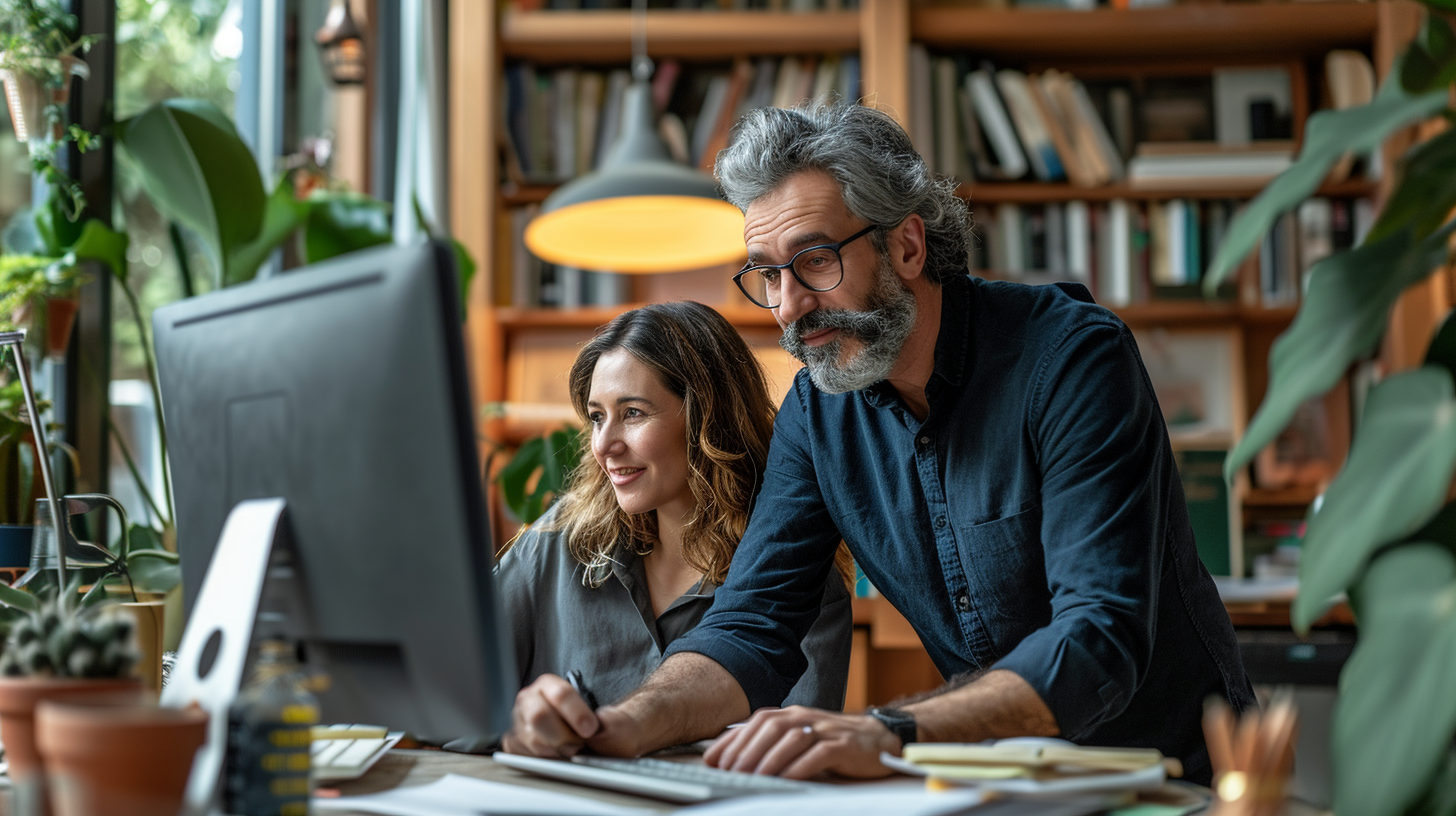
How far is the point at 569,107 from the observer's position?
11.5 ft

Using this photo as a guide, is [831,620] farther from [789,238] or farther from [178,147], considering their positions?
[178,147]

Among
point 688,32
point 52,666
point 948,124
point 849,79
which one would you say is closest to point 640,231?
point 688,32

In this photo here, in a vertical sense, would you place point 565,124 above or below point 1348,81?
below

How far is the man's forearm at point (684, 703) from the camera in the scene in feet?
3.80

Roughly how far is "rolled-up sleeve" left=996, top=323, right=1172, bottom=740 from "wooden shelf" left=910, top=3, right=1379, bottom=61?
2.24m

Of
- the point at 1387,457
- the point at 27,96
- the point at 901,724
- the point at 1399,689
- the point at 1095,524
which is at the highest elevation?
the point at 27,96

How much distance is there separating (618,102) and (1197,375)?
1873 millimetres

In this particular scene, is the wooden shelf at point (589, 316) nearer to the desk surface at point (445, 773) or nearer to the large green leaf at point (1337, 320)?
the desk surface at point (445, 773)

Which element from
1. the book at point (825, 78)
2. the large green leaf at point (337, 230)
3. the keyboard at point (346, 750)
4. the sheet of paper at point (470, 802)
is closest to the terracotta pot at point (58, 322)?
the large green leaf at point (337, 230)

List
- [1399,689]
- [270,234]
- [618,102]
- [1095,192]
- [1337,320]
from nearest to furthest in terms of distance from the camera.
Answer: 1. [1399,689]
2. [1337,320]
3. [270,234]
4. [1095,192]
5. [618,102]

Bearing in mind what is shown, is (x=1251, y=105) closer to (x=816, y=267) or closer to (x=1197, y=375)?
(x=1197, y=375)

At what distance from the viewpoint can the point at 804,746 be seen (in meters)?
0.95

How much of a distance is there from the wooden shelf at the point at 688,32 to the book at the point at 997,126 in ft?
1.25

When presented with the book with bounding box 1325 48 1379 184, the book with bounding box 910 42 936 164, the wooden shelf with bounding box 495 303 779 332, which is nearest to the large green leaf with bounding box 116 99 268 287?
the wooden shelf with bounding box 495 303 779 332
